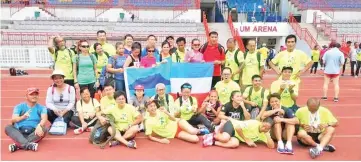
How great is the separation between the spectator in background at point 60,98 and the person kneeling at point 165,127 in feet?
5.06

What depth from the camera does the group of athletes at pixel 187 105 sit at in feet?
17.4

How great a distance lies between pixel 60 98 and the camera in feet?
20.0

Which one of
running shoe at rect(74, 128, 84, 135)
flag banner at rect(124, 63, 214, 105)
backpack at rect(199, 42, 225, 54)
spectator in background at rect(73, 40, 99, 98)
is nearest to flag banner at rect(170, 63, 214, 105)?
flag banner at rect(124, 63, 214, 105)

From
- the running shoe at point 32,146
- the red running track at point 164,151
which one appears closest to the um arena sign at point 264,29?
the red running track at point 164,151

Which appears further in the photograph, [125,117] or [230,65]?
[230,65]

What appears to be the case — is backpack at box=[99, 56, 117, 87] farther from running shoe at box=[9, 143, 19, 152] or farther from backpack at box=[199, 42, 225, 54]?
running shoe at box=[9, 143, 19, 152]

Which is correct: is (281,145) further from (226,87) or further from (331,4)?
(331,4)

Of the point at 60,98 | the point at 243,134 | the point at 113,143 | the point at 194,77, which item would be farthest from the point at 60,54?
the point at 243,134

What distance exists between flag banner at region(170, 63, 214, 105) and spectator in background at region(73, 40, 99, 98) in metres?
1.57

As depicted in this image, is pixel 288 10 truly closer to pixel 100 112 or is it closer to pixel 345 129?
pixel 345 129

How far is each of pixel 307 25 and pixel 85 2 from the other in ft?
55.5

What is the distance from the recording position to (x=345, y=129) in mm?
6645

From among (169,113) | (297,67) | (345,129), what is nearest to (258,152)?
(169,113)

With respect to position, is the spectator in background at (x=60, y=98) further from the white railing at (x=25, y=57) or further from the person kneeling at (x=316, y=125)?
the white railing at (x=25, y=57)
